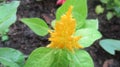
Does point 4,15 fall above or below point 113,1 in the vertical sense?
above

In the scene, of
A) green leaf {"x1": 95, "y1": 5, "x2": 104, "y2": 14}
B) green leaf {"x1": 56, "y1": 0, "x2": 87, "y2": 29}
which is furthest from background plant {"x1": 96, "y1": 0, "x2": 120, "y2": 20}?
green leaf {"x1": 56, "y1": 0, "x2": 87, "y2": 29}

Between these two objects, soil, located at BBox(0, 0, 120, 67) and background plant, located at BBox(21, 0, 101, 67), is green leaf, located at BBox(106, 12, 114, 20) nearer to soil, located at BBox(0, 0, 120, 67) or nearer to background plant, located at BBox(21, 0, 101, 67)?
soil, located at BBox(0, 0, 120, 67)

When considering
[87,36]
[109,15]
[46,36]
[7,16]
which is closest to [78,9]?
[87,36]

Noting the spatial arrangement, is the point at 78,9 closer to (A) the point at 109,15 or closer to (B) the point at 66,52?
(B) the point at 66,52

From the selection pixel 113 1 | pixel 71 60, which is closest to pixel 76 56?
pixel 71 60

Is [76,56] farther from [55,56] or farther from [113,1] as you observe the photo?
[113,1]

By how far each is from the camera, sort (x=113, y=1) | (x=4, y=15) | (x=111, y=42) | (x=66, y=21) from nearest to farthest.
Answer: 1. (x=66, y=21)
2. (x=4, y=15)
3. (x=111, y=42)
4. (x=113, y=1)
